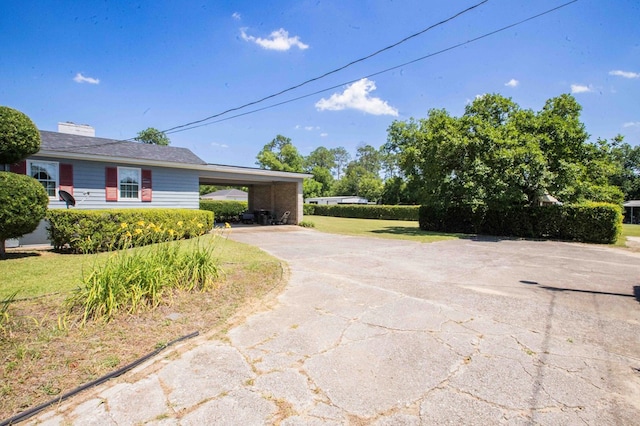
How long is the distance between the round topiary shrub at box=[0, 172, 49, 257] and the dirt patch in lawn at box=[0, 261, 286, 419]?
13.9 ft

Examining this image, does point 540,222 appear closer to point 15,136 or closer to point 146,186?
point 146,186

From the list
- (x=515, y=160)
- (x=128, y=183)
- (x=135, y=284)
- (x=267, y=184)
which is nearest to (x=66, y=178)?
(x=128, y=183)

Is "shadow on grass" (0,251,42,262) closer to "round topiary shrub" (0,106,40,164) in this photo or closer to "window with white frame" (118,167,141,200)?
"round topiary shrub" (0,106,40,164)

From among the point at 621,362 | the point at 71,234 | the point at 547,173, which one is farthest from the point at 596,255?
the point at 71,234

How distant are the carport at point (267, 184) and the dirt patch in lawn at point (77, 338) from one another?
11246mm

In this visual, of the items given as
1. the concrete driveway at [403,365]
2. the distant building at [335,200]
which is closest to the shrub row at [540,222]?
the concrete driveway at [403,365]

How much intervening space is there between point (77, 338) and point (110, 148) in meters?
12.5

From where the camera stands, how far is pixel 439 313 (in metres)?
4.19

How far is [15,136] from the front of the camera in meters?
7.42

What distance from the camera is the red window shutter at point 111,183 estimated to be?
39.9ft

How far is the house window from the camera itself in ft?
35.0

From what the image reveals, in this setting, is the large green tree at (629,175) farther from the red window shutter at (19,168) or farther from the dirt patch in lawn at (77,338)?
the red window shutter at (19,168)

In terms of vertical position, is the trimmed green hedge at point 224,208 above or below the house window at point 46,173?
below

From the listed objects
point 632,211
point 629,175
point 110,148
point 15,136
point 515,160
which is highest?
point 629,175
